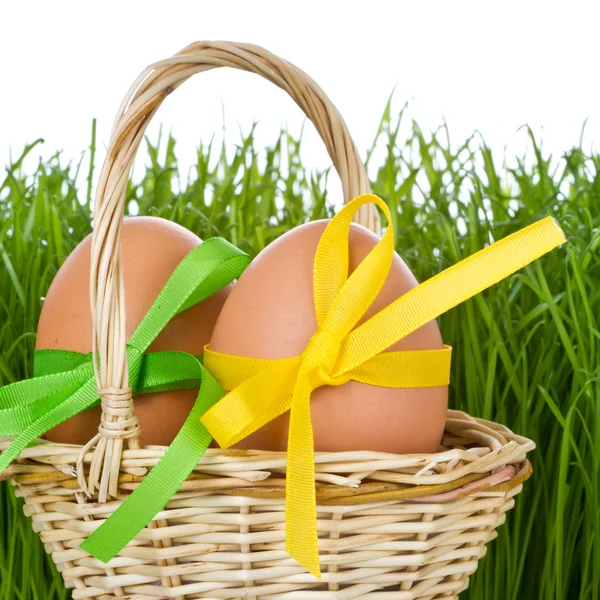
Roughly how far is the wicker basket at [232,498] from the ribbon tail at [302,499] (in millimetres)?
27

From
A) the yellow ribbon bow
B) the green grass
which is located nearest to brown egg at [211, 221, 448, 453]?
the yellow ribbon bow

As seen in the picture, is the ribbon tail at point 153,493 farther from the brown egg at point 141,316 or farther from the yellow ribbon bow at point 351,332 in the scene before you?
the brown egg at point 141,316

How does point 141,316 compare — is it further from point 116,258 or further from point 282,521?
point 282,521

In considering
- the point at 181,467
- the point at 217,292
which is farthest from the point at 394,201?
the point at 181,467

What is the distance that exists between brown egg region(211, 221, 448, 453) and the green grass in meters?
0.27

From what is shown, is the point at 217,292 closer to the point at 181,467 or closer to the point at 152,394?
the point at 152,394

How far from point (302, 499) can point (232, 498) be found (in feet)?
0.25

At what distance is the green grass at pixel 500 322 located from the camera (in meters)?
1.04

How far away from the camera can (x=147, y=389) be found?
83cm

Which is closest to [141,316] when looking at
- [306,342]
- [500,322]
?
[306,342]

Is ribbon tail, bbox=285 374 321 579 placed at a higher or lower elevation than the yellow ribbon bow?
lower

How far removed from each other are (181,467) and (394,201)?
0.66 m

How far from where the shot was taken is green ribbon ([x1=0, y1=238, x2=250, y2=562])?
70 centimetres

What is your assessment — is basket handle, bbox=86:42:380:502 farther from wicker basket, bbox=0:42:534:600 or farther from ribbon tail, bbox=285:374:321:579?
ribbon tail, bbox=285:374:321:579
